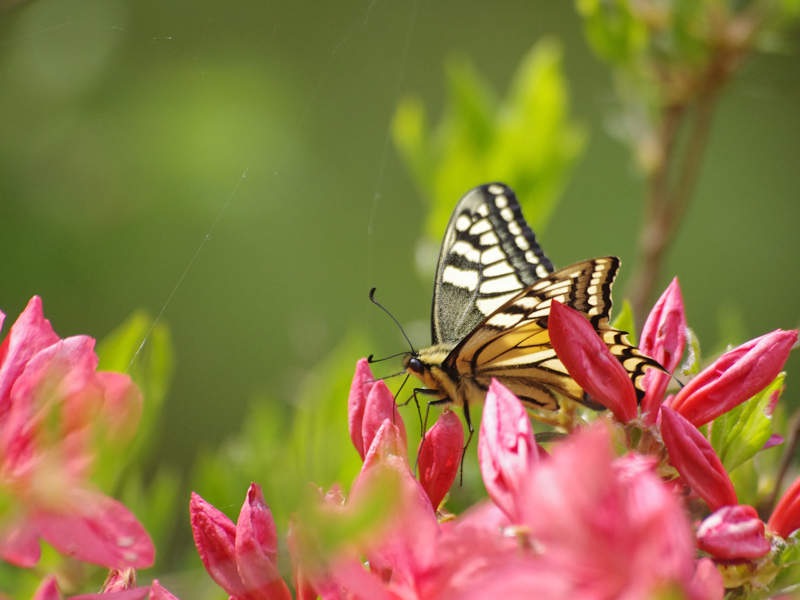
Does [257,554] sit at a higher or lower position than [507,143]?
lower

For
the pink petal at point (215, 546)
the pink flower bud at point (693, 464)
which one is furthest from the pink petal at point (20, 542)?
the pink flower bud at point (693, 464)

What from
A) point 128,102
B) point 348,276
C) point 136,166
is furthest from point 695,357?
point 348,276

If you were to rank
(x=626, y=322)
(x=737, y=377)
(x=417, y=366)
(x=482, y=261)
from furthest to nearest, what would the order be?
(x=482, y=261) < (x=417, y=366) < (x=626, y=322) < (x=737, y=377)

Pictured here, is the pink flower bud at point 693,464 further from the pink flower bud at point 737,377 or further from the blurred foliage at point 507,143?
the blurred foliage at point 507,143

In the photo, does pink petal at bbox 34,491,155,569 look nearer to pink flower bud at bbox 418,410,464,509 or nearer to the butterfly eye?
pink flower bud at bbox 418,410,464,509

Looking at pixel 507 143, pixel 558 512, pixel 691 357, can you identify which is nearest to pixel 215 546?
pixel 558 512

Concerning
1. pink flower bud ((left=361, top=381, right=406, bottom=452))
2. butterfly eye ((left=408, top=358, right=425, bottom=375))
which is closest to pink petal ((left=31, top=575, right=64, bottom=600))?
pink flower bud ((left=361, top=381, right=406, bottom=452))

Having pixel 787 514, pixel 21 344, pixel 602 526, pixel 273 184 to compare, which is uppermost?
pixel 273 184

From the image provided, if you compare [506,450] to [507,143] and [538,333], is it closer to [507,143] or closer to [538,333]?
[538,333]
